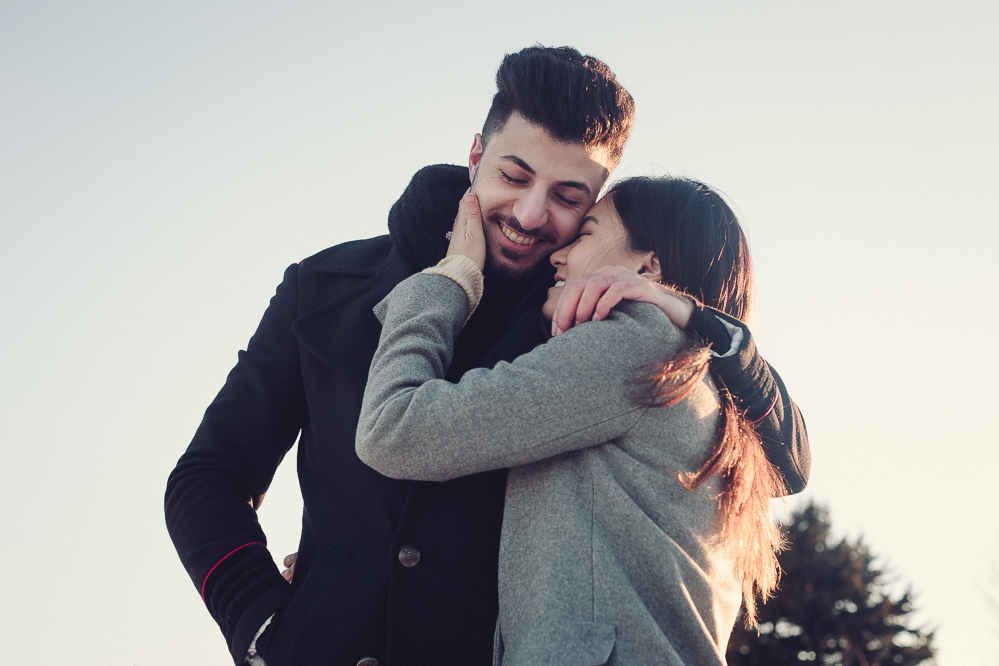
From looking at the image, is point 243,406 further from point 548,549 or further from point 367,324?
point 548,549

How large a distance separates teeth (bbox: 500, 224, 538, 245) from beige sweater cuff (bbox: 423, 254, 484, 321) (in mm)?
469

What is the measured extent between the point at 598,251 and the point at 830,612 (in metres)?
25.6

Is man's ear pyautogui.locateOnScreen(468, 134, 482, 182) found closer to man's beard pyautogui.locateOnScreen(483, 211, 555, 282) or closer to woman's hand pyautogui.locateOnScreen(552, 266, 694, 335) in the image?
man's beard pyautogui.locateOnScreen(483, 211, 555, 282)

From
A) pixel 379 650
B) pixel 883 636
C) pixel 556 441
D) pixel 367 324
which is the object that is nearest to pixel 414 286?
pixel 367 324

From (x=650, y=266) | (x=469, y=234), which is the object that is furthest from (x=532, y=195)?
(x=650, y=266)

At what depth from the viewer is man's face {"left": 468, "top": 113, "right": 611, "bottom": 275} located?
10.3 feet

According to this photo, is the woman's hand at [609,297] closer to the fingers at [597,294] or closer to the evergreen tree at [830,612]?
the fingers at [597,294]

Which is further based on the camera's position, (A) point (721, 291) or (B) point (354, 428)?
(A) point (721, 291)

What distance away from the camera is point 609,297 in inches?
86.4

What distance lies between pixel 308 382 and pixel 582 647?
1.35 meters

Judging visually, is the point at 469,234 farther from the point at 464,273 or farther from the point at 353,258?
the point at 353,258

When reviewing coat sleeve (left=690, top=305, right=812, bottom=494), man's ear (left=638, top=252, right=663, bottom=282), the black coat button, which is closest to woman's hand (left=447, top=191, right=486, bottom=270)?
man's ear (left=638, top=252, right=663, bottom=282)

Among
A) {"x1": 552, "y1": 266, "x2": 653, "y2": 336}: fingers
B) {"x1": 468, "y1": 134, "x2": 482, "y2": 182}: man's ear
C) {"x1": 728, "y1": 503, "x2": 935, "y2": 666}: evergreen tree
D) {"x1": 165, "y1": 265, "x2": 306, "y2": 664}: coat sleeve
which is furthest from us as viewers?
{"x1": 728, "y1": 503, "x2": 935, "y2": 666}: evergreen tree

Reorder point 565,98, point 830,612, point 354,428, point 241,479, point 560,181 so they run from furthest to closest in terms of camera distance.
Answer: point 830,612
point 565,98
point 560,181
point 241,479
point 354,428
